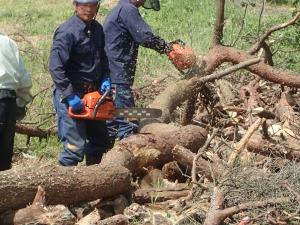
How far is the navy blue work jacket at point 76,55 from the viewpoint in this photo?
16.5ft

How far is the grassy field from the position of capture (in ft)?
25.5

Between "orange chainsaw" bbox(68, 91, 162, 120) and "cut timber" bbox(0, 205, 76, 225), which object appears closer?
"cut timber" bbox(0, 205, 76, 225)

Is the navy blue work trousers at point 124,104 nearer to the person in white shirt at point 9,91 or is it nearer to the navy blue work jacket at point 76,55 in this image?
the navy blue work jacket at point 76,55

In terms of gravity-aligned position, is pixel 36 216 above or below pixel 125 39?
below

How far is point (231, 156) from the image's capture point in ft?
16.9

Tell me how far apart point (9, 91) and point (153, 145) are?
1311 millimetres

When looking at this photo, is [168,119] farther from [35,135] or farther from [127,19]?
[35,135]

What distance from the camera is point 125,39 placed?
622 cm

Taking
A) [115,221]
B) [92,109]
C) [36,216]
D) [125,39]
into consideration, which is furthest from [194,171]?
[125,39]

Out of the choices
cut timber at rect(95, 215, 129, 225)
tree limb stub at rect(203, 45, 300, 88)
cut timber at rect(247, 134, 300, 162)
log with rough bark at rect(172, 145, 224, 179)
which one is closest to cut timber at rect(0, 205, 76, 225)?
cut timber at rect(95, 215, 129, 225)

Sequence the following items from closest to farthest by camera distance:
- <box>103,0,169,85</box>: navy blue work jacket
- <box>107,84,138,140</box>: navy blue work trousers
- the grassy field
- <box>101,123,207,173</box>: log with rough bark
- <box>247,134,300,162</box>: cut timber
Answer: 1. <box>101,123,207,173</box>: log with rough bark
2. <box>247,134,300,162</box>: cut timber
3. <box>103,0,169,85</box>: navy blue work jacket
4. <box>107,84,138,140</box>: navy blue work trousers
5. the grassy field

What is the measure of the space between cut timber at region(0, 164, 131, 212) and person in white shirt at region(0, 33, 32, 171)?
76cm

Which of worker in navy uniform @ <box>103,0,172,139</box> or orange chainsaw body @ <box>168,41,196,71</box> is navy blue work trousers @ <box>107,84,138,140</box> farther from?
orange chainsaw body @ <box>168,41,196,71</box>

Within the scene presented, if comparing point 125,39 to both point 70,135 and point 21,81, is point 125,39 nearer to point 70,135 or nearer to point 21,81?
point 70,135
